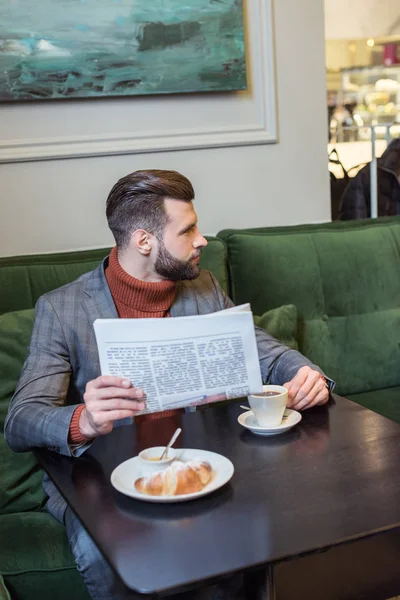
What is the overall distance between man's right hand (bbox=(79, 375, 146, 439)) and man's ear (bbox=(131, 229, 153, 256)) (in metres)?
0.51

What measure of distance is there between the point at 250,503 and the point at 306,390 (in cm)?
43

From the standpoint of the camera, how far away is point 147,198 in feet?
5.77

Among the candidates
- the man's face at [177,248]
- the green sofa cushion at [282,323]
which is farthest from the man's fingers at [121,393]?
the green sofa cushion at [282,323]

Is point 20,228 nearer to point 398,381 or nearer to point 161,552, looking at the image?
point 398,381

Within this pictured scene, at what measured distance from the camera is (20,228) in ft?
7.89

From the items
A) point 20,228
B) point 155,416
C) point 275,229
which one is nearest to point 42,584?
point 155,416

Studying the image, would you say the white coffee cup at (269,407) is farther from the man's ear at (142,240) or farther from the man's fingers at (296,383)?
the man's ear at (142,240)

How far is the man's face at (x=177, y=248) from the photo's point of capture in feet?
5.79

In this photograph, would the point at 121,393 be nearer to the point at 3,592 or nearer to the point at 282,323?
the point at 3,592

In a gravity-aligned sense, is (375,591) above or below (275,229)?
below

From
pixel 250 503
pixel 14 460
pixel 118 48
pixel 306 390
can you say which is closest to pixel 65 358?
pixel 14 460

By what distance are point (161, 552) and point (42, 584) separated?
2.52ft

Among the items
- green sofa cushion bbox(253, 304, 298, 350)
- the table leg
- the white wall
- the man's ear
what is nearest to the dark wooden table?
the table leg

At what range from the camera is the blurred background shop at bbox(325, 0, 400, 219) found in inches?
122
